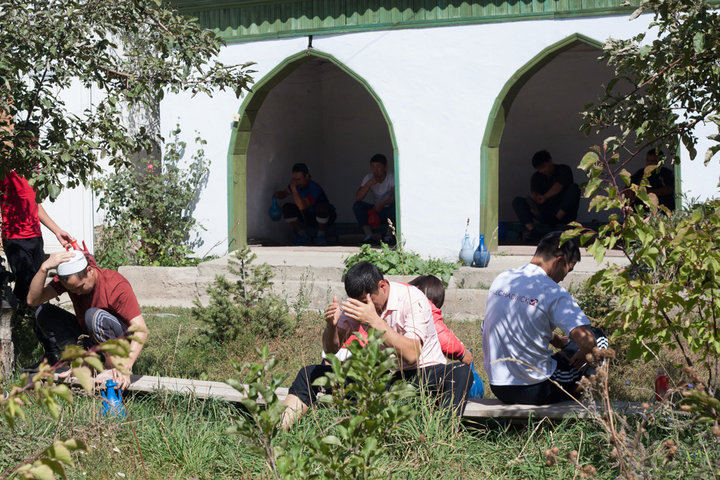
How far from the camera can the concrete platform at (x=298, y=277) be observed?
28.3ft

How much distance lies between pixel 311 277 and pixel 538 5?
4008mm

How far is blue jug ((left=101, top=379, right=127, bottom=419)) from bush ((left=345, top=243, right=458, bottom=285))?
14.7 ft

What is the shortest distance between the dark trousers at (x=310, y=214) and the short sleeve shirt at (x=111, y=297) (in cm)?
714

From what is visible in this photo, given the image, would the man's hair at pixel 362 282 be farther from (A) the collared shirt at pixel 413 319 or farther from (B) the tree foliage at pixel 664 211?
(B) the tree foliage at pixel 664 211

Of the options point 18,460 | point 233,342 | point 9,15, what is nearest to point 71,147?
point 9,15

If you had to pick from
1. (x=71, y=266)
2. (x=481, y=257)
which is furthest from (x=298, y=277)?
(x=71, y=266)

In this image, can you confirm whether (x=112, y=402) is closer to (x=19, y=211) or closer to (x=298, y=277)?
(x=19, y=211)

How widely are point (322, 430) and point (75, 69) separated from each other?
9.33 ft

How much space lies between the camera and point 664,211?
3.54 metres

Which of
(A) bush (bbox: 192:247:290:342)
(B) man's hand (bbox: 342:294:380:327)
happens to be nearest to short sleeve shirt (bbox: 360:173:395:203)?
(A) bush (bbox: 192:247:290:342)

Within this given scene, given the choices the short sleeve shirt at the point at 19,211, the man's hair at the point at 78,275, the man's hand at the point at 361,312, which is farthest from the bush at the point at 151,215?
the man's hand at the point at 361,312

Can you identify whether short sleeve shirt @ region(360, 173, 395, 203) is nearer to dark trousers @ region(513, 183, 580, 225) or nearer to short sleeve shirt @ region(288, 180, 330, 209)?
short sleeve shirt @ region(288, 180, 330, 209)

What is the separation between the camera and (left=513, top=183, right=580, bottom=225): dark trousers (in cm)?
1150

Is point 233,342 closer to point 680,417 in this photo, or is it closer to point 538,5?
point 680,417
